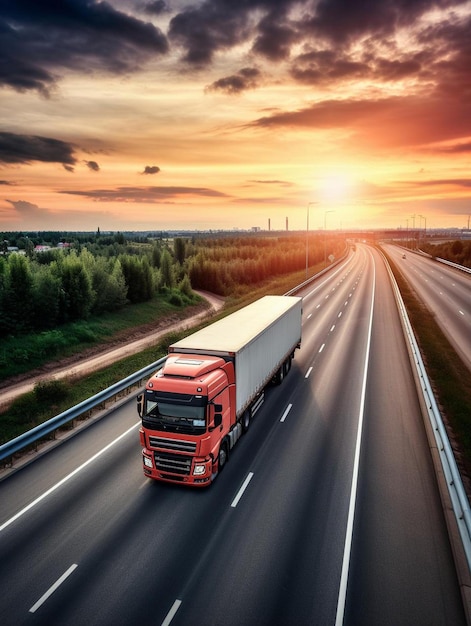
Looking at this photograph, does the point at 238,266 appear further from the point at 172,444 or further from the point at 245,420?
the point at 172,444

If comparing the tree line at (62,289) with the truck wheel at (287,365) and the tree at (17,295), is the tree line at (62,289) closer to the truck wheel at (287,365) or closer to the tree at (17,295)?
the tree at (17,295)

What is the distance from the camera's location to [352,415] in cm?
1792

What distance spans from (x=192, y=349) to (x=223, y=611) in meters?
8.13

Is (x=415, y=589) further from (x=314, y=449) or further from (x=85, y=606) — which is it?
(x=85, y=606)

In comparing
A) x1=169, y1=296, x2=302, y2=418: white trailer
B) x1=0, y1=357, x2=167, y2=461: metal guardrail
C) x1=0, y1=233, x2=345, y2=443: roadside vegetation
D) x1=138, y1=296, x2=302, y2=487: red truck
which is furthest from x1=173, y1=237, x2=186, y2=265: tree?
x1=138, y1=296, x2=302, y2=487: red truck

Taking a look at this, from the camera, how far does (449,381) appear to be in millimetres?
21281

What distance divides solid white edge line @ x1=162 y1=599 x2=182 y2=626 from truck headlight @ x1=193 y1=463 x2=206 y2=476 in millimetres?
3662

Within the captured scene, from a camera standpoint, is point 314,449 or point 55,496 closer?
point 55,496

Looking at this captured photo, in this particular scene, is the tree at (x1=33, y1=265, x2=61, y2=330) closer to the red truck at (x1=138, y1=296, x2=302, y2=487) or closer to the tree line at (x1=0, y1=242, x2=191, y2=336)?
the tree line at (x1=0, y1=242, x2=191, y2=336)

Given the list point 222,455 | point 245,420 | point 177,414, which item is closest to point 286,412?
point 245,420

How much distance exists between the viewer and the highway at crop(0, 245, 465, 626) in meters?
8.67

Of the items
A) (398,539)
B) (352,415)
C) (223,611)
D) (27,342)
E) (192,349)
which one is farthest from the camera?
(27,342)

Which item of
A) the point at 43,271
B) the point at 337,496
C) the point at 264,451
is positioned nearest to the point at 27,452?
the point at 264,451

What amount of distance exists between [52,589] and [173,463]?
429 centimetres
